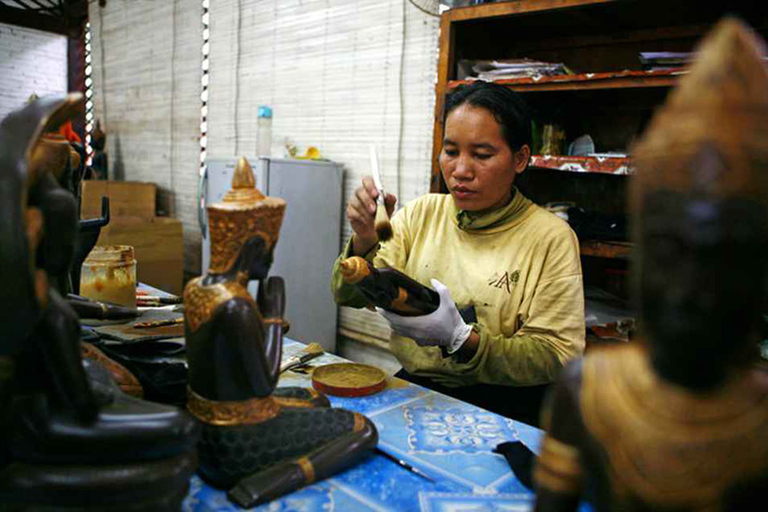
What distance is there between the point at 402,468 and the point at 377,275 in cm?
46

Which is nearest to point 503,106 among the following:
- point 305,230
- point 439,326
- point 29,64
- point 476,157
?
point 476,157

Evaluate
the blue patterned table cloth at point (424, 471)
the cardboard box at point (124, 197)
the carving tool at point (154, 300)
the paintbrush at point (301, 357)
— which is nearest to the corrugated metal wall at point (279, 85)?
the cardboard box at point (124, 197)

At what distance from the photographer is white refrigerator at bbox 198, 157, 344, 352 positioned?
3629 millimetres

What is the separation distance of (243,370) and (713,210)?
2.42ft

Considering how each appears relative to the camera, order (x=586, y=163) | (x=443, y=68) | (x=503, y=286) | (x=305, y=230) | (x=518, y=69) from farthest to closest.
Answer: (x=305, y=230)
(x=443, y=68)
(x=518, y=69)
(x=586, y=163)
(x=503, y=286)

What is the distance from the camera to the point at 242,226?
3.16 ft

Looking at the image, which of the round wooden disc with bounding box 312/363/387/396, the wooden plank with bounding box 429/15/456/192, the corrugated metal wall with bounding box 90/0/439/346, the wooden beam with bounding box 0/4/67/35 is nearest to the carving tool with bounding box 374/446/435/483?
the round wooden disc with bounding box 312/363/387/396

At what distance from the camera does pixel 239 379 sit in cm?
95

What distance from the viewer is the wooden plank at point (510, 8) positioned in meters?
2.33

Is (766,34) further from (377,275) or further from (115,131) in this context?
(115,131)

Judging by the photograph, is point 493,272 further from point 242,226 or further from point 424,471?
point 242,226

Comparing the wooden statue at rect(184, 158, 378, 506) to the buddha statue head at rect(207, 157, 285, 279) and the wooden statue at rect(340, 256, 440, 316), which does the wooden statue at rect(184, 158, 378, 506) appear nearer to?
the buddha statue head at rect(207, 157, 285, 279)

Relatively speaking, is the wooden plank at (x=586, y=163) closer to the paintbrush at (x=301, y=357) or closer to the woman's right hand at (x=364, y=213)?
the woman's right hand at (x=364, y=213)

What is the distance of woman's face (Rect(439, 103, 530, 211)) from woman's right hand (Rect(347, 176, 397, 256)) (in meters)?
0.23
